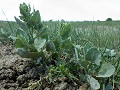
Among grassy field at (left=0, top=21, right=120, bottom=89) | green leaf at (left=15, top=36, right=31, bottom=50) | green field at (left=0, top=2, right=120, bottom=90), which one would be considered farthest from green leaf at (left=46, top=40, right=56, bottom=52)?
grassy field at (left=0, top=21, right=120, bottom=89)

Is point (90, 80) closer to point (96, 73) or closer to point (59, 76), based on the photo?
point (96, 73)

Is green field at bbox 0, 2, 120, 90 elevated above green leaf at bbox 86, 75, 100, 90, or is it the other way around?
green field at bbox 0, 2, 120, 90

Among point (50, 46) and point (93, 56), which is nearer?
point (93, 56)

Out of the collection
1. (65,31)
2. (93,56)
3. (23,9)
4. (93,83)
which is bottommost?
(93,83)

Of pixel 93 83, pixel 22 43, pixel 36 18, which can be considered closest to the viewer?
pixel 93 83

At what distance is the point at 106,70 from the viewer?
4.98 feet

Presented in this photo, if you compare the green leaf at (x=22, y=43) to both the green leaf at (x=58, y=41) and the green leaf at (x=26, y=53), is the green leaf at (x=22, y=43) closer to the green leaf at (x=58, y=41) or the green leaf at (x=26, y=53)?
the green leaf at (x=26, y=53)

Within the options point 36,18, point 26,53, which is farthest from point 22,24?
point 26,53

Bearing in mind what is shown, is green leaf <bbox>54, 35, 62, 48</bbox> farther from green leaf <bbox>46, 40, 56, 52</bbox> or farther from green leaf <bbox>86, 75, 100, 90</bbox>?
green leaf <bbox>86, 75, 100, 90</bbox>

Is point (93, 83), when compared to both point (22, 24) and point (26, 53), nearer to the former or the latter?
point (26, 53)

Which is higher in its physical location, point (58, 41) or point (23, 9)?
point (23, 9)

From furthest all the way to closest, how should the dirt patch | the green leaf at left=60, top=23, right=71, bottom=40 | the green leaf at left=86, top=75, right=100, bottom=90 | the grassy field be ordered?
the grassy field < the green leaf at left=60, top=23, right=71, bottom=40 < the dirt patch < the green leaf at left=86, top=75, right=100, bottom=90

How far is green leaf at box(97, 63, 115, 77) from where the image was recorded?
1.49 metres

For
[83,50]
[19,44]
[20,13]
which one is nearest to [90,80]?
[83,50]
